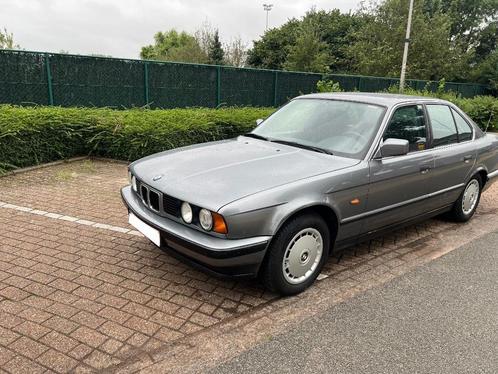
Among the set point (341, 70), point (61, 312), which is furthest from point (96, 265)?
point (341, 70)

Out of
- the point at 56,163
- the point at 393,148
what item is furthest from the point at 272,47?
the point at 393,148

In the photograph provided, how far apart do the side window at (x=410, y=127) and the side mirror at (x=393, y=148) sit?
0.18 metres

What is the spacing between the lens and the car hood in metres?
3.15

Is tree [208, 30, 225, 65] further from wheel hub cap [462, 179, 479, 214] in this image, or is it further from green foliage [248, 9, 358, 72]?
wheel hub cap [462, 179, 479, 214]

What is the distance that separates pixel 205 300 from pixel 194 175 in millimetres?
992

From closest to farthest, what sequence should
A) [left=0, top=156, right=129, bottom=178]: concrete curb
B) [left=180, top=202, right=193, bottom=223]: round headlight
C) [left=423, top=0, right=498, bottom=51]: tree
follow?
[left=180, top=202, right=193, bottom=223]: round headlight → [left=0, top=156, right=129, bottom=178]: concrete curb → [left=423, top=0, right=498, bottom=51]: tree

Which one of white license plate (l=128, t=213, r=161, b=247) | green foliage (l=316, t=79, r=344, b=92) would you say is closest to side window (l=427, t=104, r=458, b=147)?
white license plate (l=128, t=213, r=161, b=247)

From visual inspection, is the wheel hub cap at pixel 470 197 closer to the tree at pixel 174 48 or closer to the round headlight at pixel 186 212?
the round headlight at pixel 186 212

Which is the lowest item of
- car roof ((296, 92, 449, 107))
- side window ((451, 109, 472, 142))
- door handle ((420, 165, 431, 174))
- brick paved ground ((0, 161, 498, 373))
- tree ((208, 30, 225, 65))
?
brick paved ground ((0, 161, 498, 373))

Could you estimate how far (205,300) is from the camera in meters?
3.39

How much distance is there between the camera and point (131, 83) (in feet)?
34.6

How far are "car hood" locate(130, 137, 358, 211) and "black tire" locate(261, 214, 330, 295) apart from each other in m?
0.34

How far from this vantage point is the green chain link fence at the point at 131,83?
8.79 meters

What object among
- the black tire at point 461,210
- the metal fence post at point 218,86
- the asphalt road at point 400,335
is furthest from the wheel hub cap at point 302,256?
the metal fence post at point 218,86
